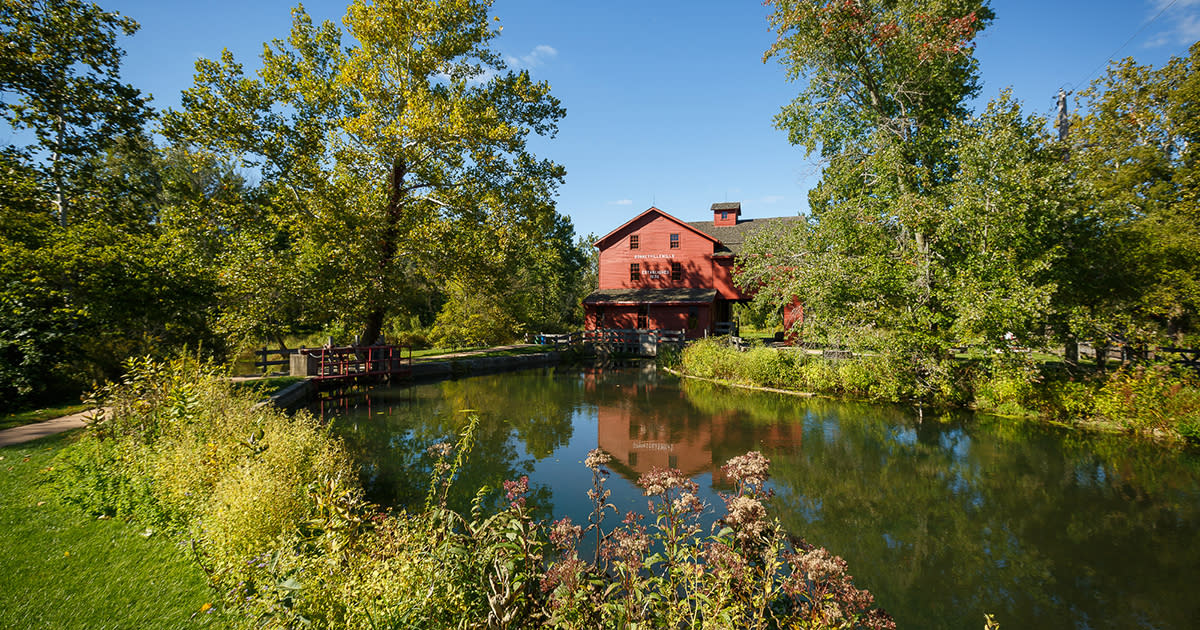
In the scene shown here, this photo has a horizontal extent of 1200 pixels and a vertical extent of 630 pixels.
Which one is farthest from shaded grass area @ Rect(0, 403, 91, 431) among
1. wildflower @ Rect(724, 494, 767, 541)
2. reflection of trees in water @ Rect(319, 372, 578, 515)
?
wildflower @ Rect(724, 494, 767, 541)

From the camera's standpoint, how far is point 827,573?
3020 millimetres

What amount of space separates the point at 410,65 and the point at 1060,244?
21.8 m

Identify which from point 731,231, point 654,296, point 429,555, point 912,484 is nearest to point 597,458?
point 429,555

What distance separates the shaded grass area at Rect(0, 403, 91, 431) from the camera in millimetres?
8906

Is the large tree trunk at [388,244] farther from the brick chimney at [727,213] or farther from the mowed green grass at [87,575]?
the brick chimney at [727,213]

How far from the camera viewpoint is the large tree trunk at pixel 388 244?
1783 centimetres

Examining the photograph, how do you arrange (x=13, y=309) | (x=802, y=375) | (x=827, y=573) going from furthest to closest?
(x=802, y=375), (x=13, y=309), (x=827, y=573)

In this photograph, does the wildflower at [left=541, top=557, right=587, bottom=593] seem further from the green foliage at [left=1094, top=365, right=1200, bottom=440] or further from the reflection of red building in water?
the green foliage at [left=1094, top=365, right=1200, bottom=440]

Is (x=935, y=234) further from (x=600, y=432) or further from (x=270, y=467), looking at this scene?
(x=270, y=467)

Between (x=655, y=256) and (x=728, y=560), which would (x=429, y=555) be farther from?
(x=655, y=256)

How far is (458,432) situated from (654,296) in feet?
66.5

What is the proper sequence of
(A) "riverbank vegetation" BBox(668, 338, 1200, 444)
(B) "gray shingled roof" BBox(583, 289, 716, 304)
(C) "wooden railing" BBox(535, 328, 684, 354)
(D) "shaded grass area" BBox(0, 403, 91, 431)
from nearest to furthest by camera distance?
1. (D) "shaded grass area" BBox(0, 403, 91, 431)
2. (A) "riverbank vegetation" BBox(668, 338, 1200, 444)
3. (C) "wooden railing" BBox(535, 328, 684, 354)
4. (B) "gray shingled roof" BBox(583, 289, 716, 304)

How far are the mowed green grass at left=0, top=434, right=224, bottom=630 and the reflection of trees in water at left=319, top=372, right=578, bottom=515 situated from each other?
2.91m

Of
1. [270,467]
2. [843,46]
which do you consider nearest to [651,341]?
[843,46]
